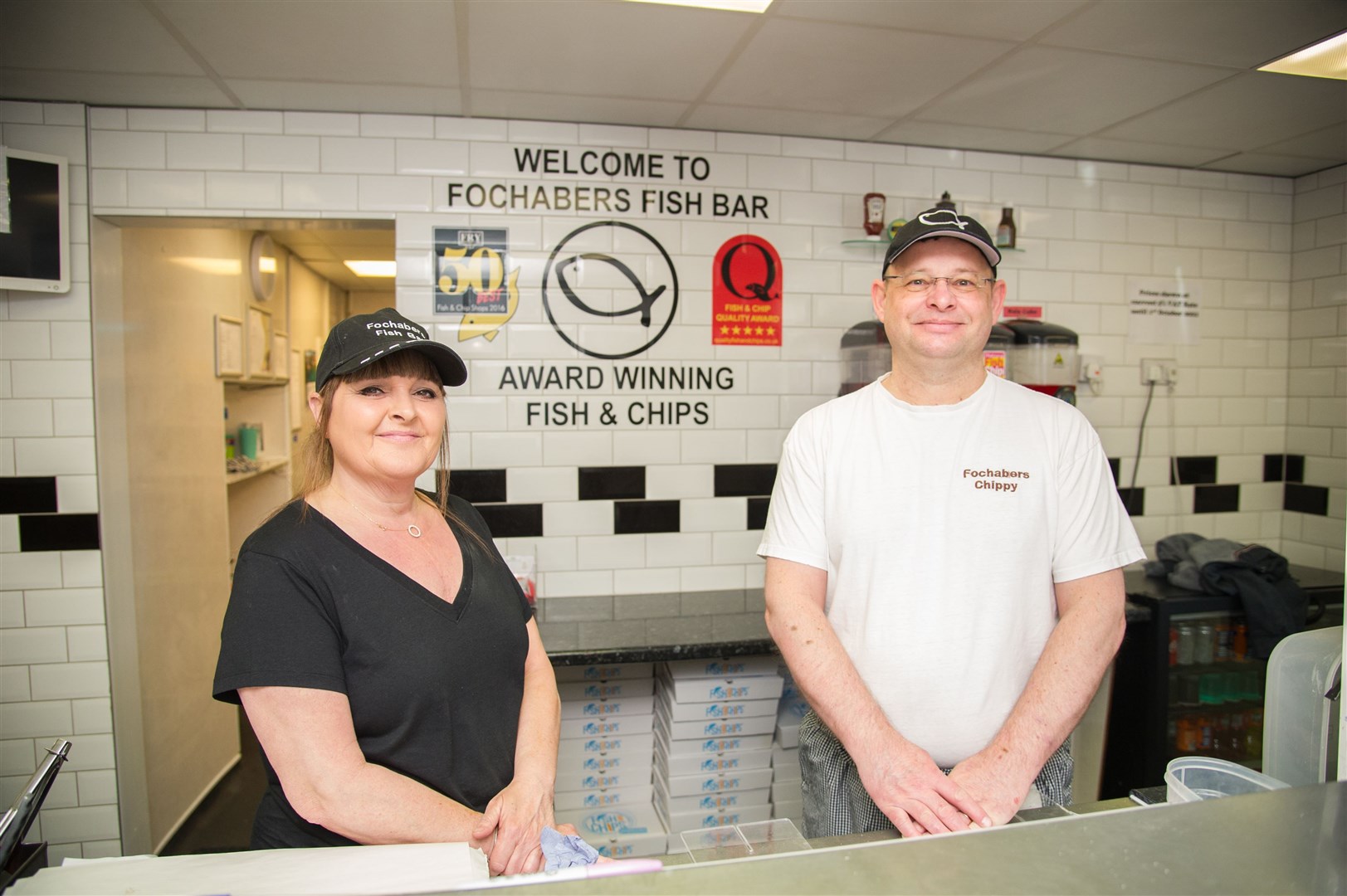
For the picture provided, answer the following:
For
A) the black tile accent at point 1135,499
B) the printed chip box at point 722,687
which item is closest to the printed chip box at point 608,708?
the printed chip box at point 722,687

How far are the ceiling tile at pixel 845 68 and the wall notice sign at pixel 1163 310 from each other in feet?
4.76

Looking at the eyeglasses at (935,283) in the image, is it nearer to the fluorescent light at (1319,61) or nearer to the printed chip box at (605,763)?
the fluorescent light at (1319,61)

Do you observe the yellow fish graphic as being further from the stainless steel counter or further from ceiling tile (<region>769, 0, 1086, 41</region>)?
the stainless steel counter

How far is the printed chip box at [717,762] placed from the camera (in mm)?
2795

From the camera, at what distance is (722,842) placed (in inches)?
39.0

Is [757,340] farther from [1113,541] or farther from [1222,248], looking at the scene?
[1222,248]

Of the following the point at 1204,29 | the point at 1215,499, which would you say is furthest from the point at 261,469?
the point at 1215,499

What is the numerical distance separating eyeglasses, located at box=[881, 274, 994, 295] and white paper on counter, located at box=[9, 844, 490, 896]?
1.23m

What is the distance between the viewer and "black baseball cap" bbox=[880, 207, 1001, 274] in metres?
1.49

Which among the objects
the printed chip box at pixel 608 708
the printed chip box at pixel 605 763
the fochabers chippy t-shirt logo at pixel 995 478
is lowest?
the printed chip box at pixel 605 763

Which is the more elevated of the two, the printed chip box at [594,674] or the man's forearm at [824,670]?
the man's forearm at [824,670]

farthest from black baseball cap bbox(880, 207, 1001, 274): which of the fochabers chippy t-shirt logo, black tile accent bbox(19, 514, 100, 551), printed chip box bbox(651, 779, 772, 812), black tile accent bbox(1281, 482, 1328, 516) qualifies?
black tile accent bbox(1281, 482, 1328, 516)

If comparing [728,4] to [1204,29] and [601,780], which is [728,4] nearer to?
[1204,29]

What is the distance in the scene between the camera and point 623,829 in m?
2.87
